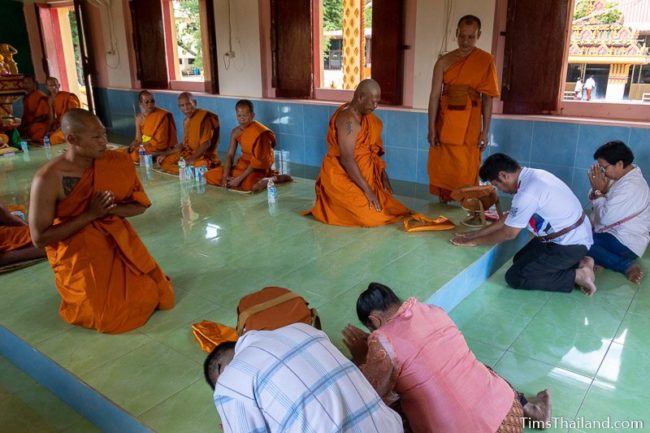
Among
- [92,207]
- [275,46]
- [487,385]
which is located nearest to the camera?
[487,385]

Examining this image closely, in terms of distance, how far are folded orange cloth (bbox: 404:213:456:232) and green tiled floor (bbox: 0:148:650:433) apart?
121 mm

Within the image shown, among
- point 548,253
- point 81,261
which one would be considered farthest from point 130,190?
point 548,253

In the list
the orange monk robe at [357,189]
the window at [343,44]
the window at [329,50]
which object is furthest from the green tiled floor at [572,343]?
the window at [343,44]

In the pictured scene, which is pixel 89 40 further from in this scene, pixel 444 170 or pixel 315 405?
pixel 315 405

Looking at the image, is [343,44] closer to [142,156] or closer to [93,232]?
[142,156]

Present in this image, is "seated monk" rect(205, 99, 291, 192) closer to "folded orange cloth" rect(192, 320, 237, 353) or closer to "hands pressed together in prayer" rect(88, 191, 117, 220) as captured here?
"hands pressed together in prayer" rect(88, 191, 117, 220)

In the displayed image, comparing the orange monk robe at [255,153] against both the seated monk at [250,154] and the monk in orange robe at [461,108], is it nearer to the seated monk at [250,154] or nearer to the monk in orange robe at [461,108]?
the seated monk at [250,154]

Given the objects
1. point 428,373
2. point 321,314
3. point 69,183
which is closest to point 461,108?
point 321,314

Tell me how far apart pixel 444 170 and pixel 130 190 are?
3.27 meters

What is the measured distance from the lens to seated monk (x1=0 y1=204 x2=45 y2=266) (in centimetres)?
420

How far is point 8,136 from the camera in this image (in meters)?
9.74

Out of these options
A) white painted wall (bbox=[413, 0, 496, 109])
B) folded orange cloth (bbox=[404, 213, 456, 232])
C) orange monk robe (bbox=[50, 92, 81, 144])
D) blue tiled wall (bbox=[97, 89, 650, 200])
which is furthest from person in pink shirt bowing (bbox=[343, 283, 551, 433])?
orange monk robe (bbox=[50, 92, 81, 144])

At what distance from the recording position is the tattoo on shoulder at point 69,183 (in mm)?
3117

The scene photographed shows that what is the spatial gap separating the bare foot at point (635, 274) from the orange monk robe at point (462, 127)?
173 cm
